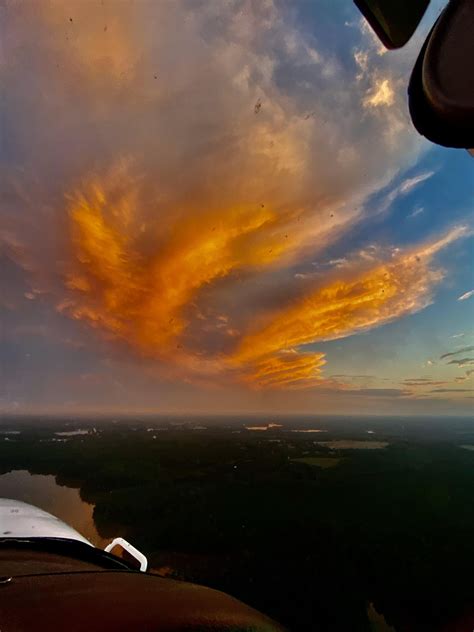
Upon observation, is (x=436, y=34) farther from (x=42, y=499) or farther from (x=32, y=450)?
(x=32, y=450)

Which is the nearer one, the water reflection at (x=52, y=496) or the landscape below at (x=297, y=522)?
the landscape below at (x=297, y=522)

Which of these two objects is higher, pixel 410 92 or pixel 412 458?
pixel 410 92

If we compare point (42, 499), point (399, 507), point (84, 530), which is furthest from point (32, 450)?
point (399, 507)

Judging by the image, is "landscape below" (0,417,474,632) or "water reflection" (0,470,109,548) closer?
"landscape below" (0,417,474,632)

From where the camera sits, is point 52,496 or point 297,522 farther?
point 52,496

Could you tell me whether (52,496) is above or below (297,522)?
above

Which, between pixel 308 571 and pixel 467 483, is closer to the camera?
pixel 308 571

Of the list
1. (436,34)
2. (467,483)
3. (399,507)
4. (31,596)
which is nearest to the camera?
(436,34)

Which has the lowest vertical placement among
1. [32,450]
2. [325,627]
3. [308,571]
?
[325,627]
